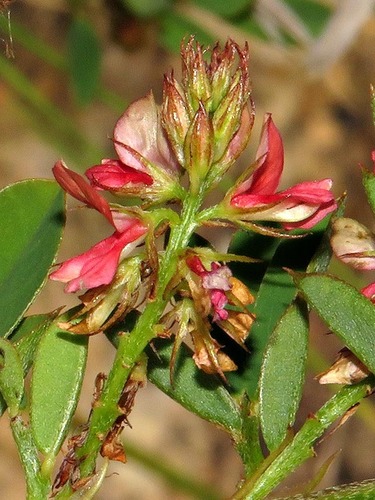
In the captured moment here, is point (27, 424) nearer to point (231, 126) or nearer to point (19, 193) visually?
point (19, 193)

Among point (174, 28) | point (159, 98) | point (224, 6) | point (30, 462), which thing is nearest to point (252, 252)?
point (30, 462)

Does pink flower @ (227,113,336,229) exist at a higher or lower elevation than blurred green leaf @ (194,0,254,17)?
higher

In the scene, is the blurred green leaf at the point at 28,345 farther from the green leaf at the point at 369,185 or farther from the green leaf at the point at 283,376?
the green leaf at the point at 369,185

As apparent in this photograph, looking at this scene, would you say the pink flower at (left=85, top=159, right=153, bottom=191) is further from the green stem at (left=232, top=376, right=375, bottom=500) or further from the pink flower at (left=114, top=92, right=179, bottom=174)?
the green stem at (left=232, top=376, right=375, bottom=500)

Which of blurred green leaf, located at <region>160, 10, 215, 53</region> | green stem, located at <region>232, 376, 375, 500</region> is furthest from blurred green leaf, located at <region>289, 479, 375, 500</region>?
blurred green leaf, located at <region>160, 10, 215, 53</region>

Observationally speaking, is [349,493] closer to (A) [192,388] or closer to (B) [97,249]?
(A) [192,388]

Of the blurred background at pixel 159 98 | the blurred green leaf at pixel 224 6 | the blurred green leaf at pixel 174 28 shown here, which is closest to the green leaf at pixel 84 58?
the blurred background at pixel 159 98

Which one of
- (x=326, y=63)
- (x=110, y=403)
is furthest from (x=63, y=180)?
(x=326, y=63)
